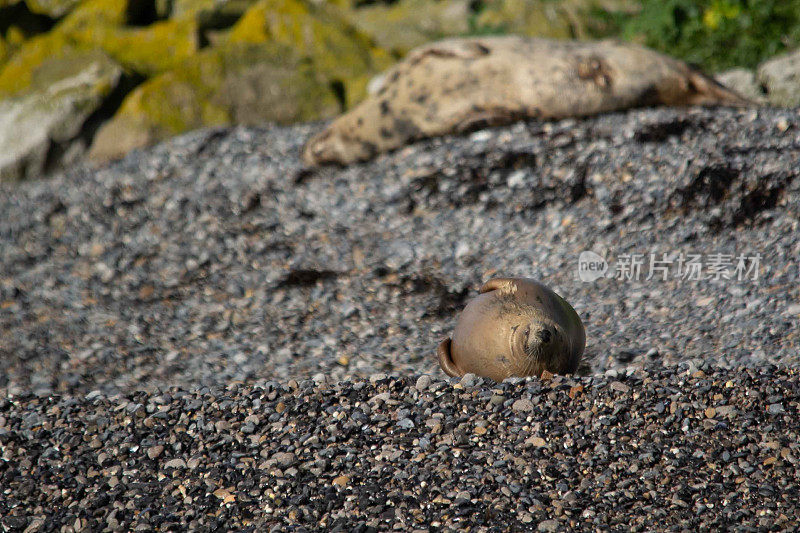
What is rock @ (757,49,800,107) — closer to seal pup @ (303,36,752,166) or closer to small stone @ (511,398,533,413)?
seal pup @ (303,36,752,166)

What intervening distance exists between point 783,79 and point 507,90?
2.87m

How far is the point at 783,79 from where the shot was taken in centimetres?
784

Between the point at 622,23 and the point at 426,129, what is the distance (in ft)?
13.9

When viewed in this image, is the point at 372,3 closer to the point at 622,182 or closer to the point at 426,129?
the point at 426,129

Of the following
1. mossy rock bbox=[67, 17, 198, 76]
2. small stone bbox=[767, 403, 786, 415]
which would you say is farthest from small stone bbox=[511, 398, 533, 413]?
mossy rock bbox=[67, 17, 198, 76]

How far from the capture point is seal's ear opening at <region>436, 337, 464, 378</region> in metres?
4.40

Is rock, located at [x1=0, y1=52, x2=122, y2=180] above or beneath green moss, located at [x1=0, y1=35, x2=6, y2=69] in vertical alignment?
beneath

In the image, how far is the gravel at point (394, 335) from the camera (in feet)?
11.4

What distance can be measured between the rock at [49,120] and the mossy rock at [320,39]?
1889mm

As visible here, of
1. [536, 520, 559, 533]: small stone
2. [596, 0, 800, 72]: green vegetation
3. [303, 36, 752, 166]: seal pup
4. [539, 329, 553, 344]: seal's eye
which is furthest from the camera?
[596, 0, 800, 72]: green vegetation

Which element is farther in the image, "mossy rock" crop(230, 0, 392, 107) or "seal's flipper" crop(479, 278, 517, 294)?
"mossy rock" crop(230, 0, 392, 107)

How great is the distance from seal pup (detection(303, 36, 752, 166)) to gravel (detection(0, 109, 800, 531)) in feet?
0.67

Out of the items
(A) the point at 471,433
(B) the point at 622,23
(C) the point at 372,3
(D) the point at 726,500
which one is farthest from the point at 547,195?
(C) the point at 372,3

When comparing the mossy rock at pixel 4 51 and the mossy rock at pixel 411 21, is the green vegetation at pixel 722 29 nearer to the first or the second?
the mossy rock at pixel 411 21
